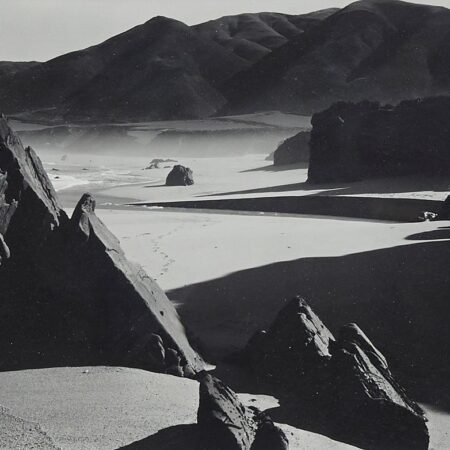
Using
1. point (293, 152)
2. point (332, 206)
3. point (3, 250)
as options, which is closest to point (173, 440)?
point (3, 250)

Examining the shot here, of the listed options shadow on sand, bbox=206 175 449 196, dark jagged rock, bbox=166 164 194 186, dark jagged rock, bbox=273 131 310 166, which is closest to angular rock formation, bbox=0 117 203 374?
shadow on sand, bbox=206 175 449 196

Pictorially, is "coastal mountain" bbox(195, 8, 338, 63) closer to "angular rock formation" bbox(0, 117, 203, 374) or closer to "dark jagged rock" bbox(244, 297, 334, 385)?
"angular rock formation" bbox(0, 117, 203, 374)

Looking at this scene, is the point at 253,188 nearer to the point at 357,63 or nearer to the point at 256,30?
the point at 357,63

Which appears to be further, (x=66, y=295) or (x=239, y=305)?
(x=239, y=305)

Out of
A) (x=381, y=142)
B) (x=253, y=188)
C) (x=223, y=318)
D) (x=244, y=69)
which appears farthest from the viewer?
(x=244, y=69)

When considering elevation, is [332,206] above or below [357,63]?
below

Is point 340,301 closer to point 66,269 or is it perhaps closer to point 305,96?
point 66,269

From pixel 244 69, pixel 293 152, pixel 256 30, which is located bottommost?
pixel 293 152
